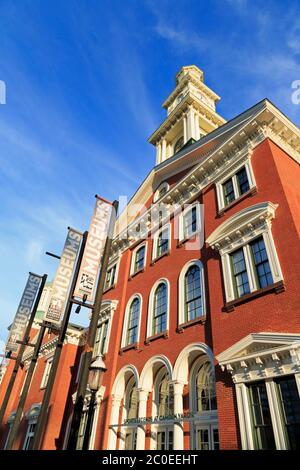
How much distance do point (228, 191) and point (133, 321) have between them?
844cm

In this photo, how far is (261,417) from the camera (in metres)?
7.89

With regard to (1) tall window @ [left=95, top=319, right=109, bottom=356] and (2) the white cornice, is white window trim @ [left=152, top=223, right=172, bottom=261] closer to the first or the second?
(2) the white cornice

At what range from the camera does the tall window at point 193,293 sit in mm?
12344

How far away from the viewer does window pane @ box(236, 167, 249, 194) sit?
12476 mm

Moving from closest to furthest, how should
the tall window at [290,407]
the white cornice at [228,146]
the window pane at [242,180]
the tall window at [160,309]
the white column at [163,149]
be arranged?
the tall window at [290,407], the window pane at [242,180], the white cornice at [228,146], the tall window at [160,309], the white column at [163,149]

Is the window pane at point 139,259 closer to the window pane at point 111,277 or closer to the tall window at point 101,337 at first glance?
the window pane at point 111,277

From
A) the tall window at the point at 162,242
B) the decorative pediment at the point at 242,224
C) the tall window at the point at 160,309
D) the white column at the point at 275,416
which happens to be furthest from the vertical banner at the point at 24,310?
the white column at the point at 275,416

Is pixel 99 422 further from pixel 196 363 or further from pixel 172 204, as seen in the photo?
pixel 172 204

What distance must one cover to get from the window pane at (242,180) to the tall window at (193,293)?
3.86 meters

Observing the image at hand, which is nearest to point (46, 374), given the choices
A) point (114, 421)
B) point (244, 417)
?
point (114, 421)

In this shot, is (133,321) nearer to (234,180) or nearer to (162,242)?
(162,242)

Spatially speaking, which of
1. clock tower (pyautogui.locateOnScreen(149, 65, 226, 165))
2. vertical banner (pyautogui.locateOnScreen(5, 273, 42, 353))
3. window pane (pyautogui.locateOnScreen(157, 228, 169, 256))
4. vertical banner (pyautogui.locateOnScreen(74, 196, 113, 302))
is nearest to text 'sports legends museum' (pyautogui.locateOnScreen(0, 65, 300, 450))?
window pane (pyautogui.locateOnScreen(157, 228, 169, 256))

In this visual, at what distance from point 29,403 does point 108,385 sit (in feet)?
41.8
